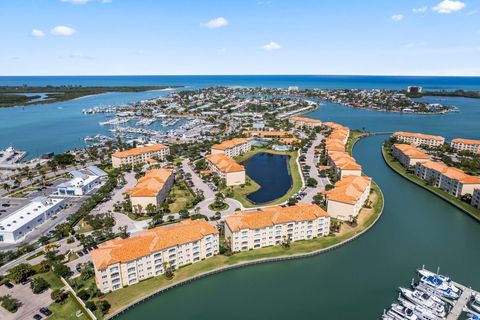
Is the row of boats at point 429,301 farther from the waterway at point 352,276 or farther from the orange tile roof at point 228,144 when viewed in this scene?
the orange tile roof at point 228,144

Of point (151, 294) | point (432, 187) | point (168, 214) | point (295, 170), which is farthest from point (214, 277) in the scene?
point (432, 187)

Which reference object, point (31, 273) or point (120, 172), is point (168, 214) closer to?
point (31, 273)

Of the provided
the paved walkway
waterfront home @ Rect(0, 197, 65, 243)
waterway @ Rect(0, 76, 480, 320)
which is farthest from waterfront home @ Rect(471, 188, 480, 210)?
waterfront home @ Rect(0, 197, 65, 243)

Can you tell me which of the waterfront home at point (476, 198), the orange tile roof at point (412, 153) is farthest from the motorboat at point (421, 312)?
the orange tile roof at point (412, 153)

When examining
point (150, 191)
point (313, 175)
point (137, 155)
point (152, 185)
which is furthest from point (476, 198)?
point (137, 155)

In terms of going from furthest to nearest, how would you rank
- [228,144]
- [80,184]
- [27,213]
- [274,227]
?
[228,144] → [80,184] → [27,213] → [274,227]

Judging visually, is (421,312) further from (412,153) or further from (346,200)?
(412,153)
